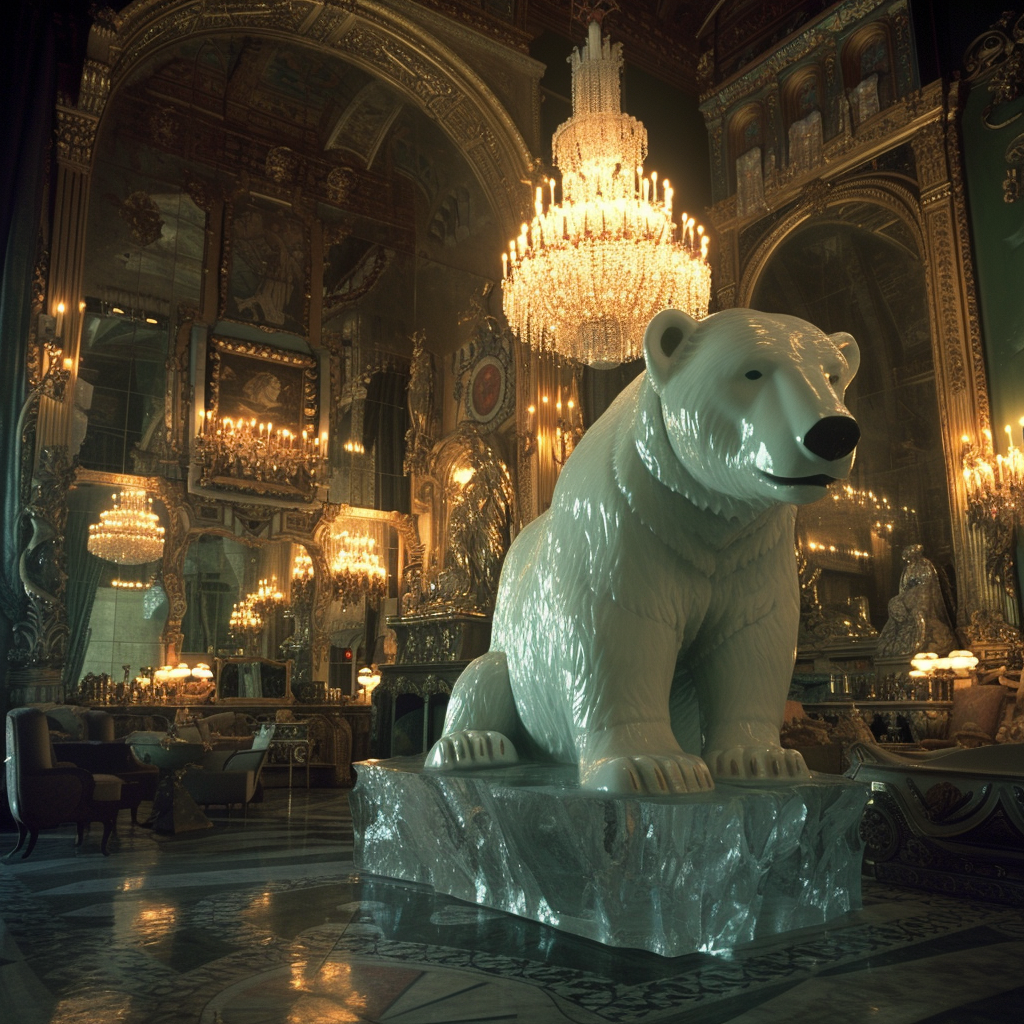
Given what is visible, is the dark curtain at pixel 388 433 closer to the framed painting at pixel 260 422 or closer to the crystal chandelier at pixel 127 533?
the framed painting at pixel 260 422

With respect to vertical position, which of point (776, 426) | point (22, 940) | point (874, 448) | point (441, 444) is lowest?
point (22, 940)

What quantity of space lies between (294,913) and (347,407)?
36.8 ft

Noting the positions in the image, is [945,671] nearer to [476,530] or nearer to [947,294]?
[947,294]

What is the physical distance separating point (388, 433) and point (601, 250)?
20.9 feet

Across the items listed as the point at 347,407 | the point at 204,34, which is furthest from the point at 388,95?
the point at 347,407

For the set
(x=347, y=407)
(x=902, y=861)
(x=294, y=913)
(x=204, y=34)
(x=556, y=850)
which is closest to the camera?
(x=556, y=850)

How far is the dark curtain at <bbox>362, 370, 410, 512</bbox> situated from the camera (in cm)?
1254

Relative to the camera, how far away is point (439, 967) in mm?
1359

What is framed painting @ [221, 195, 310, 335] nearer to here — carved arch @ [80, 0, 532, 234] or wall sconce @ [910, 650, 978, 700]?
carved arch @ [80, 0, 532, 234]

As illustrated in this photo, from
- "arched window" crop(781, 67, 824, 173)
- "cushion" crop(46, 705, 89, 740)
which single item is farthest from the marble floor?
"arched window" crop(781, 67, 824, 173)

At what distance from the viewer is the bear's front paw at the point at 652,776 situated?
1.43m

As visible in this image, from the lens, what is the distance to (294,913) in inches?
71.0

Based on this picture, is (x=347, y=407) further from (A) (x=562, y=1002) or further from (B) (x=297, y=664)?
(A) (x=562, y=1002)

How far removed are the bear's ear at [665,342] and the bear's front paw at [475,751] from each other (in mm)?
851
